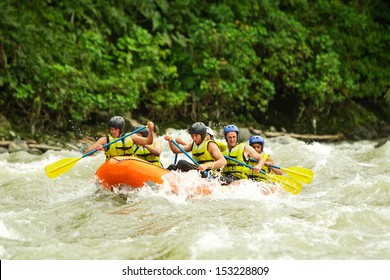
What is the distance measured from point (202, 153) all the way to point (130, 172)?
1006mm

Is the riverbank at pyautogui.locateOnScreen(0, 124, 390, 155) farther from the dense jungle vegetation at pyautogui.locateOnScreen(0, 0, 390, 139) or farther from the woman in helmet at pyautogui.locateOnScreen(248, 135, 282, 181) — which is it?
the woman in helmet at pyautogui.locateOnScreen(248, 135, 282, 181)

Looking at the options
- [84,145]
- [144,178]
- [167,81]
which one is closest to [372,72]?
[167,81]

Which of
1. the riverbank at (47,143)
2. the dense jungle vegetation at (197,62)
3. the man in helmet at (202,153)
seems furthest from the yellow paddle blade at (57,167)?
the dense jungle vegetation at (197,62)

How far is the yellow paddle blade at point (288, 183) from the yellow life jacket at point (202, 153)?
0.90m

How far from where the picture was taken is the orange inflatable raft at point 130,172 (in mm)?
7371

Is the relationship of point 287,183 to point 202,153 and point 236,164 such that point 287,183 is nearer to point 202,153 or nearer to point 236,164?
point 236,164

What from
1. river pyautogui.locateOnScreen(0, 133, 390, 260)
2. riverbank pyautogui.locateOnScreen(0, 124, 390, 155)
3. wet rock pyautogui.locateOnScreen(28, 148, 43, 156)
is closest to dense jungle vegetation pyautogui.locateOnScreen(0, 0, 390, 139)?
riverbank pyautogui.locateOnScreen(0, 124, 390, 155)

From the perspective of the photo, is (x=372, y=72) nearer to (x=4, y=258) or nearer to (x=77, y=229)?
(x=77, y=229)

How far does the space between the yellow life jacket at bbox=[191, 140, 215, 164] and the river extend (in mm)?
560

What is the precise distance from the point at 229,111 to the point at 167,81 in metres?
1.78

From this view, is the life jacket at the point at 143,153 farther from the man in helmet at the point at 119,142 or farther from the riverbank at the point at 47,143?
the riverbank at the point at 47,143

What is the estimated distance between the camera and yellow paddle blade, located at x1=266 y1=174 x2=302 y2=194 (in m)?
8.29

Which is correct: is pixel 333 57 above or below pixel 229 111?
above

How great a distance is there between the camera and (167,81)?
560 inches
